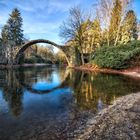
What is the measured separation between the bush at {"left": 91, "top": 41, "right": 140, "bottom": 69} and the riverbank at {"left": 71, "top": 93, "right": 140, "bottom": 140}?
2084 cm

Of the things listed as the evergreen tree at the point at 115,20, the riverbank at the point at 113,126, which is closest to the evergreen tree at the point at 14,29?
the evergreen tree at the point at 115,20

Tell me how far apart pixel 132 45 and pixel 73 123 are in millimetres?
26229

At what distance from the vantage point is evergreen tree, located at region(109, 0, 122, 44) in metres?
36.3

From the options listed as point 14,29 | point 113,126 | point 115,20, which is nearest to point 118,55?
point 115,20

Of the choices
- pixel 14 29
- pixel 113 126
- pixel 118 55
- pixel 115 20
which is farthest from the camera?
pixel 14 29

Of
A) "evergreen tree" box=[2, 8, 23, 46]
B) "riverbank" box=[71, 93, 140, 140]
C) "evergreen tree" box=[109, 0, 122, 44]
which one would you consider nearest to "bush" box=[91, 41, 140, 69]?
"evergreen tree" box=[109, 0, 122, 44]

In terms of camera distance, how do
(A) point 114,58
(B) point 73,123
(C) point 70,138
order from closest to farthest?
1. (C) point 70,138
2. (B) point 73,123
3. (A) point 114,58

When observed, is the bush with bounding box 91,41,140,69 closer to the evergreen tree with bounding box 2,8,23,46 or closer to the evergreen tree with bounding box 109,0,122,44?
the evergreen tree with bounding box 109,0,122,44

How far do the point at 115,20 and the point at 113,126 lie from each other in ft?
110

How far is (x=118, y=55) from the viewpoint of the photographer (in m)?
29.6

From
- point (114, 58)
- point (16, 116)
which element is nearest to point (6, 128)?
point (16, 116)

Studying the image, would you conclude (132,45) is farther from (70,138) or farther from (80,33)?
(70,138)

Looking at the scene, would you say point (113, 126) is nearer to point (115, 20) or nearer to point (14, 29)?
point (115, 20)

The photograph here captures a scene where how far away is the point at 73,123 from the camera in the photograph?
23.2 ft
